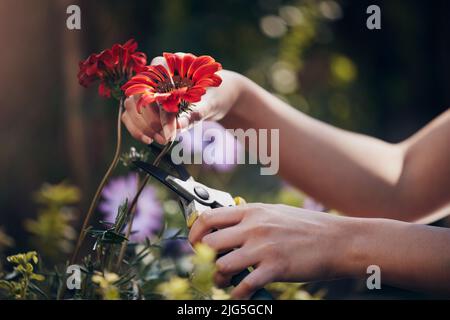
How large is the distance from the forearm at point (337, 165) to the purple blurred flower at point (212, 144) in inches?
4.1

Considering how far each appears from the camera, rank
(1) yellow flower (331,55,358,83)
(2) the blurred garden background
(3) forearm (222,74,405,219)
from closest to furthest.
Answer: (3) forearm (222,74,405,219) → (2) the blurred garden background → (1) yellow flower (331,55,358,83)

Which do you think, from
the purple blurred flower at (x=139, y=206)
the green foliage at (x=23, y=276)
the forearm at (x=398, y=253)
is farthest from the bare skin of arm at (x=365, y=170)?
the green foliage at (x=23, y=276)

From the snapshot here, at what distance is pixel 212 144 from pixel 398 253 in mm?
573

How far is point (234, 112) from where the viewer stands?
37.1 inches

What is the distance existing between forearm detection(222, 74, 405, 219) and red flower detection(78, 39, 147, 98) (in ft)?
1.12

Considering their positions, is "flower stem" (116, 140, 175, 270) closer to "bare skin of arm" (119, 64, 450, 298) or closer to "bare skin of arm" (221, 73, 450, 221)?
"bare skin of arm" (119, 64, 450, 298)

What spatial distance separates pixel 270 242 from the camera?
0.64 m

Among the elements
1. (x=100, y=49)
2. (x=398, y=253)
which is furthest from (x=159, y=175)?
(x=100, y=49)

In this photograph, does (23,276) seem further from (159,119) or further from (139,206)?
(139,206)

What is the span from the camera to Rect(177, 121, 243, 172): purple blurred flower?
3.74ft

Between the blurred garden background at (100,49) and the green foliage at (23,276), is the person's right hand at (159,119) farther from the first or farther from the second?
the blurred garden background at (100,49)

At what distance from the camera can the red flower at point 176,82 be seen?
A: 24.9 inches

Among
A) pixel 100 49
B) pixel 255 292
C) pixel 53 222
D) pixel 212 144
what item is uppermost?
pixel 100 49

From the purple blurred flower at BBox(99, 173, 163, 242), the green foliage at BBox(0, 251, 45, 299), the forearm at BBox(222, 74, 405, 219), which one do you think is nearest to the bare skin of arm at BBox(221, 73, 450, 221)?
the forearm at BBox(222, 74, 405, 219)
